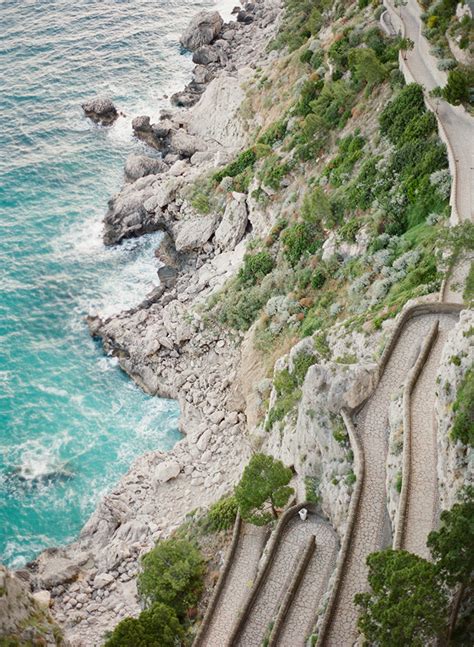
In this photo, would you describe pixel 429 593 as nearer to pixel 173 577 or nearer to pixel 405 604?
pixel 405 604

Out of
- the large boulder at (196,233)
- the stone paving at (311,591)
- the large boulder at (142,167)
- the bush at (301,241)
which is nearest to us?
the stone paving at (311,591)

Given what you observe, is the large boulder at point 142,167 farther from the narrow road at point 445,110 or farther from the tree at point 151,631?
the tree at point 151,631

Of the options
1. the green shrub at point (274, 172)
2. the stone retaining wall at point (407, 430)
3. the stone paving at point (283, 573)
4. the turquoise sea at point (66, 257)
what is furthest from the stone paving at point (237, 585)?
the green shrub at point (274, 172)

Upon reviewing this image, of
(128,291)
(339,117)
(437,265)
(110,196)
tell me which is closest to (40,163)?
(110,196)

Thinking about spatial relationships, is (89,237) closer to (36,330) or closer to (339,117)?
(36,330)

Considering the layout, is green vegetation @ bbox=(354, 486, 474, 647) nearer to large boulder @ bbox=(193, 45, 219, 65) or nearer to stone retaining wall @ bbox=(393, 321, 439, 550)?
stone retaining wall @ bbox=(393, 321, 439, 550)

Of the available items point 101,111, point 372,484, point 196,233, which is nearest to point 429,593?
point 372,484

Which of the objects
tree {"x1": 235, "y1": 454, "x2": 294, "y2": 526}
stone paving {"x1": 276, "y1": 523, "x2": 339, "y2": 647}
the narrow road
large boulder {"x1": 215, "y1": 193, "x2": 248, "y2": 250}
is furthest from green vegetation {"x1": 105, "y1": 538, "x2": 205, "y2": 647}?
large boulder {"x1": 215, "y1": 193, "x2": 248, "y2": 250}
